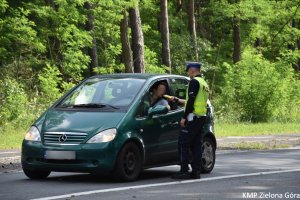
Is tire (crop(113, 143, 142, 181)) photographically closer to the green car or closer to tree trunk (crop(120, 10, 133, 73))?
the green car

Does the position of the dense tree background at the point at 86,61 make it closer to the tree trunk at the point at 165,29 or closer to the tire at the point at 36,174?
the tree trunk at the point at 165,29

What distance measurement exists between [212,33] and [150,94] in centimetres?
4560

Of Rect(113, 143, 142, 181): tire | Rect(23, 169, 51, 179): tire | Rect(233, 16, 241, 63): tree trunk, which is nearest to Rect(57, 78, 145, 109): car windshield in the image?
Rect(113, 143, 142, 181): tire

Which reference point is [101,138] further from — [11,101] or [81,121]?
[11,101]

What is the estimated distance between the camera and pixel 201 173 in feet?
45.4

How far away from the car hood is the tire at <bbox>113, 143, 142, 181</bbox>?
46 cm

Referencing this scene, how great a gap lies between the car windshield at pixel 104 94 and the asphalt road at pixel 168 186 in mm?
1174

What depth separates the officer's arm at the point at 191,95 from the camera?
1248 cm

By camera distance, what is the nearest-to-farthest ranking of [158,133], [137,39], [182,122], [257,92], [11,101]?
1. [182,122]
2. [158,133]
3. [11,101]
4. [137,39]
5. [257,92]

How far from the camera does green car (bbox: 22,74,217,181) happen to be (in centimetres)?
1188

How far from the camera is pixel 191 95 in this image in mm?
12484

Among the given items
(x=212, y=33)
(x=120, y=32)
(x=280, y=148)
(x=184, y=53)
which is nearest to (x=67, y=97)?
(x=280, y=148)

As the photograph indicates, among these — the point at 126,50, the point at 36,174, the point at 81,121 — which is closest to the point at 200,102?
the point at 81,121

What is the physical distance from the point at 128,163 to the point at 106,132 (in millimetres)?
655
